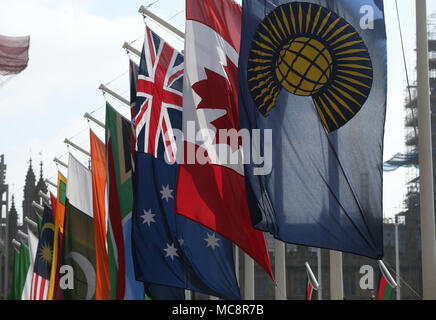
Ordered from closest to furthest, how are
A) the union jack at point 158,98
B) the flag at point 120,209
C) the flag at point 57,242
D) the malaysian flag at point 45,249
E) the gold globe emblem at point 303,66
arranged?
1. the gold globe emblem at point 303,66
2. the union jack at point 158,98
3. the flag at point 120,209
4. the flag at point 57,242
5. the malaysian flag at point 45,249

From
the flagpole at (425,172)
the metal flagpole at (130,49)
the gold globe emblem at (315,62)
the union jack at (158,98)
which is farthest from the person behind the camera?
A: the metal flagpole at (130,49)

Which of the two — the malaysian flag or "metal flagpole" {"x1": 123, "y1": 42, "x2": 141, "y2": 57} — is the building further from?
"metal flagpole" {"x1": 123, "y1": 42, "x2": 141, "y2": 57}

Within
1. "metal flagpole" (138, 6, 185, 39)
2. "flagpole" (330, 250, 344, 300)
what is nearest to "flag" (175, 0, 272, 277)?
"flagpole" (330, 250, 344, 300)

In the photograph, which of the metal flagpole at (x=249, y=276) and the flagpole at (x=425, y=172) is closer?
the flagpole at (x=425, y=172)

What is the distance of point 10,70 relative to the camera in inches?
795

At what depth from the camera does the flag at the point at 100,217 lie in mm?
31547

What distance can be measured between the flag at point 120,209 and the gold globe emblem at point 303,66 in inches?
568

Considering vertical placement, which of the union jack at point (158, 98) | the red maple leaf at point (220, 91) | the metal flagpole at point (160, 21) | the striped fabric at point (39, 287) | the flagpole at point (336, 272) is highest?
the metal flagpole at point (160, 21)

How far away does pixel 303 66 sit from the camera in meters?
14.6

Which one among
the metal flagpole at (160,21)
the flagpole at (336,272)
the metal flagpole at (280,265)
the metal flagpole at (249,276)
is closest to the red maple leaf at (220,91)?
the metal flagpole at (280,265)

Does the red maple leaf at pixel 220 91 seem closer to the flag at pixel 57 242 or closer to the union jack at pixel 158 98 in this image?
the union jack at pixel 158 98

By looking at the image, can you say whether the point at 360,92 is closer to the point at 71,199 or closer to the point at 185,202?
the point at 185,202
